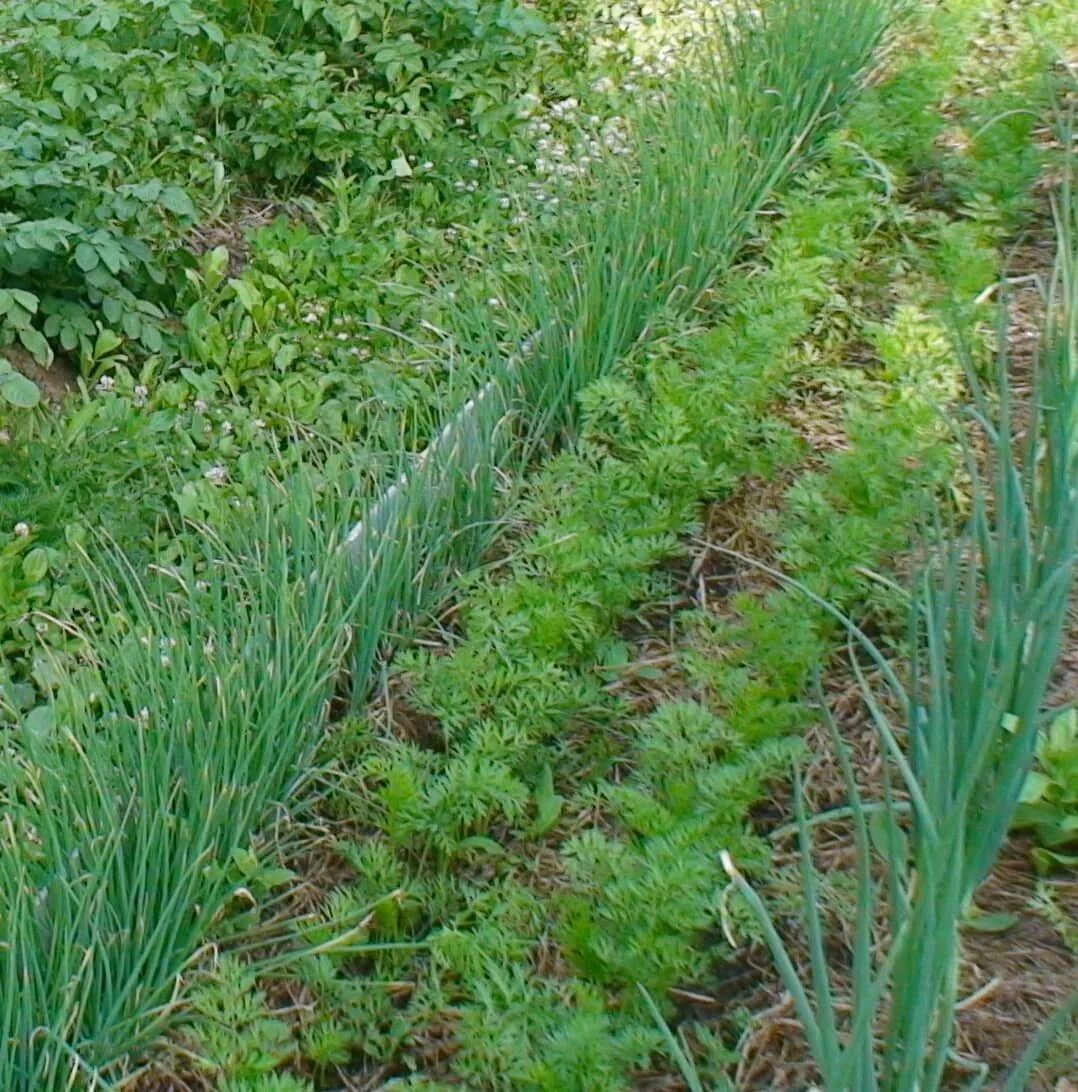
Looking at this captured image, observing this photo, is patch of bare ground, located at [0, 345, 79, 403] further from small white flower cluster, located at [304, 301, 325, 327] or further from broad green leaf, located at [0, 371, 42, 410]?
small white flower cluster, located at [304, 301, 325, 327]

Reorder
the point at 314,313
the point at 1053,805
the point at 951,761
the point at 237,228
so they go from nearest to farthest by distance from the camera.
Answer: the point at 951,761 → the point at 1053,805 → the point at 314,313 → the point at 237,228

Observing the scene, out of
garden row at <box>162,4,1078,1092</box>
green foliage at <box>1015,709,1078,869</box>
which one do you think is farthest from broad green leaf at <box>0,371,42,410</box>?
green foliage at <box>1015,709,1078,869</box>

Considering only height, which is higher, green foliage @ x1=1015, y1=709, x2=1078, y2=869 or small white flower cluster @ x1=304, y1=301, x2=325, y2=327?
green foliage @ x1=1015, y1=709, x2=1078, y2=869

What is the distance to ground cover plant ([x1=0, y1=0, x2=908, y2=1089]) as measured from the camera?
198 cm

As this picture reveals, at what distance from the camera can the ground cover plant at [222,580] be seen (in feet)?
6.49

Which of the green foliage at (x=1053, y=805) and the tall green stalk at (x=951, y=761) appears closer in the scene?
the tall green stalk at (x=951, y=761)

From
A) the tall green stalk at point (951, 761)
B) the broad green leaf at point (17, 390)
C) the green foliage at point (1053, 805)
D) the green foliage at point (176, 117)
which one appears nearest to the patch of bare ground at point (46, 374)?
the green foliage at point (176, 117)

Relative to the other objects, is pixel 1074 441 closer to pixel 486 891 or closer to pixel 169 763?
pixel 486 891

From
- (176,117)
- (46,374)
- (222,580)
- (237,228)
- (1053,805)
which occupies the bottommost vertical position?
(46,374)

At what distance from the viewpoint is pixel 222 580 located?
9.07 ft

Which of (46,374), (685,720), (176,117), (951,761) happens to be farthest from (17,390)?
(951,761)

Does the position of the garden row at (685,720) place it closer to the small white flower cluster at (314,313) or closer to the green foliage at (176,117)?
the small white flower cluster at (314,313)

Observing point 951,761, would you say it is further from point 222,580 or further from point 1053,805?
point 222,580

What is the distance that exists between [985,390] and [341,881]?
1.70 m
